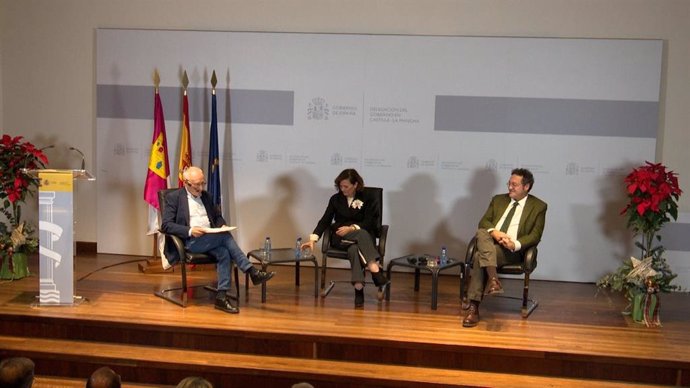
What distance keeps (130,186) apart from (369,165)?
2.53 metres

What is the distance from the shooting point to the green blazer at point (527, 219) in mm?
5852

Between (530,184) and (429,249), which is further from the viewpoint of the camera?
(429,249)

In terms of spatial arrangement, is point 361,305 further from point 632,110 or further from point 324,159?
point 632,110

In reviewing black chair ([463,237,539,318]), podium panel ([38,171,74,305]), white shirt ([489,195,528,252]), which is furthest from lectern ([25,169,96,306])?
white shirt ([489,195,528,252])

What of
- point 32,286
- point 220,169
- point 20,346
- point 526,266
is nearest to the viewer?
point 20,346

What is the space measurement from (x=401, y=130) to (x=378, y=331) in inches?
101

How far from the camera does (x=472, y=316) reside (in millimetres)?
5543

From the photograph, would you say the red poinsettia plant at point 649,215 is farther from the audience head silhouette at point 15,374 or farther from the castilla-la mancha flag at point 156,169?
the audience head silhouette at point 15,374

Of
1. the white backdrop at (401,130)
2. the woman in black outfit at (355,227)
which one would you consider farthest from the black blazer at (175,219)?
the white backdrop at (401,130)

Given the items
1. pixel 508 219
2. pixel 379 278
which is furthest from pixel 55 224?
pixel 508 219

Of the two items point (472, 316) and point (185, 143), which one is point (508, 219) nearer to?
point (472, 316)

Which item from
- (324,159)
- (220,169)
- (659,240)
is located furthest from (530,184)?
(220,169)

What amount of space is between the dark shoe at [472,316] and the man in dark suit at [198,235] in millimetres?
1578

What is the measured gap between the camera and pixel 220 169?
748 cm
